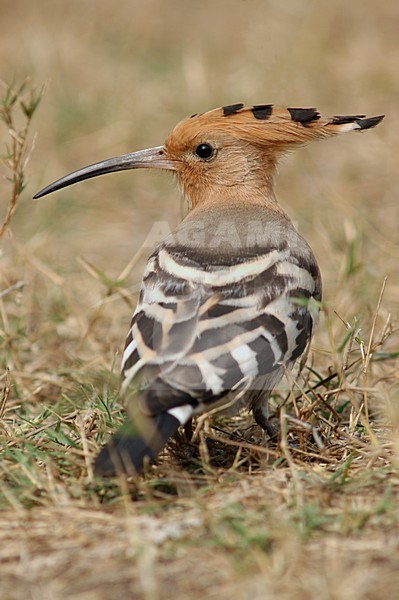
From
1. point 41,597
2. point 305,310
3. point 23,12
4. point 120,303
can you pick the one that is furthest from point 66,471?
point 23,12

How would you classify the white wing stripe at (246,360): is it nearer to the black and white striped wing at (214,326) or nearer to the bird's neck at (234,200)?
the black and white striped wing at (214,326)

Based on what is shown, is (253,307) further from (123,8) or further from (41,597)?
(123,8)

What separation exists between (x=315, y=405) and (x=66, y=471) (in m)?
0.67

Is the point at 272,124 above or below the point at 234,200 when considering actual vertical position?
above

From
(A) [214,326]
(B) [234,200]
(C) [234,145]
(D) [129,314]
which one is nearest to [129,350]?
(A) [214,326]

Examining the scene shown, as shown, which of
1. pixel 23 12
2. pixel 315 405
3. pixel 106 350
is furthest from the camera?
pixel 23 12

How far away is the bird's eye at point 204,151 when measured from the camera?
2.92 metres

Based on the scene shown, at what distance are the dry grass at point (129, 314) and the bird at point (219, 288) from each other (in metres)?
0.13

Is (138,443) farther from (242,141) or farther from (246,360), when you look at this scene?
(242,141)

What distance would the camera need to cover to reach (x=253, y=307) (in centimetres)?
226

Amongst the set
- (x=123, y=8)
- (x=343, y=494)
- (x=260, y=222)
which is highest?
(x=123, y=8)

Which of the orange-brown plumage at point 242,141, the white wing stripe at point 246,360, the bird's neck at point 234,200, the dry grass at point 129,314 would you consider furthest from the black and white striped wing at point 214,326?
the orange-brown plumage at point 242,141

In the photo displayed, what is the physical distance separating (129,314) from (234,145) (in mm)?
966

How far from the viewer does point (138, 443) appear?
1979 mm
